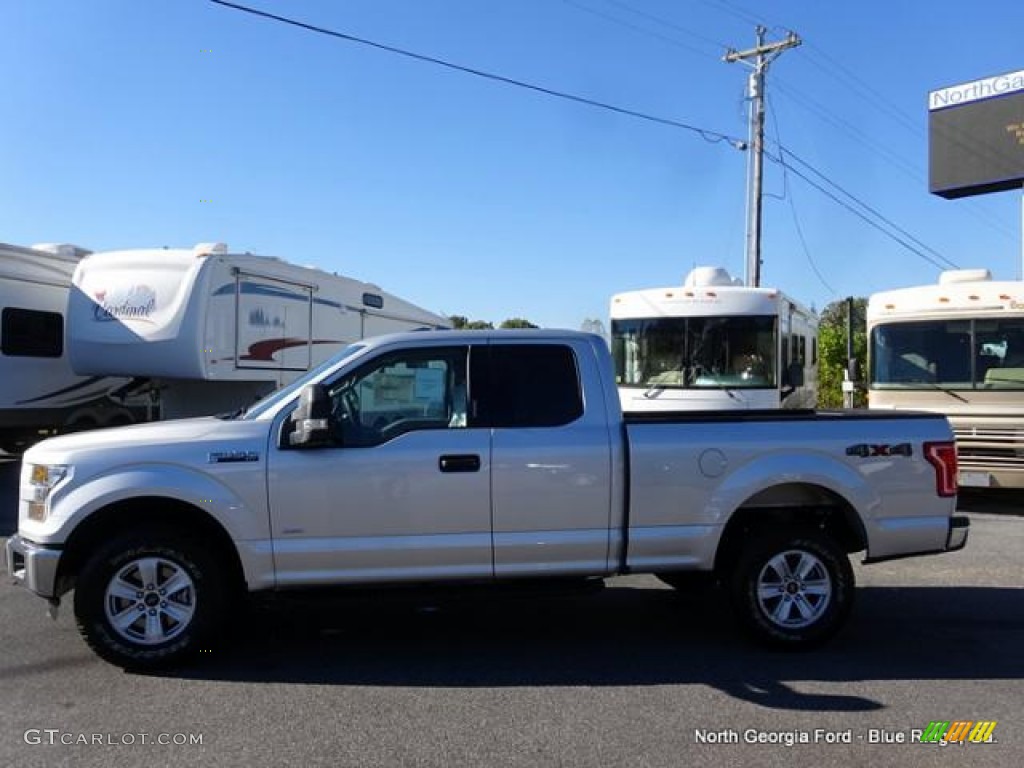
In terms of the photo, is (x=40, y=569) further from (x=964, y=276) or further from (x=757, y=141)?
(x=757, y=141)

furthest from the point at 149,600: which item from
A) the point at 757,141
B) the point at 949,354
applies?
the point at 757,141

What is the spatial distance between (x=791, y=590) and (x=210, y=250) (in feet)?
30.5

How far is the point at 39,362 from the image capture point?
14.1 m

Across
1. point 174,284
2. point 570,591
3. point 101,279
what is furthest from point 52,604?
point 101,279

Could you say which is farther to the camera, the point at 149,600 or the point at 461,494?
the point at 461,494

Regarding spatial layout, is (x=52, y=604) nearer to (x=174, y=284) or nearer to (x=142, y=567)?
(x=142, y=567)

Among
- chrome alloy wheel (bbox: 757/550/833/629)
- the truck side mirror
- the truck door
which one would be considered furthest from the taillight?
the truck side mirror

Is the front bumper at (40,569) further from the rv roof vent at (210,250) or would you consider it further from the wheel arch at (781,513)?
the rv roof vent at (210,250)

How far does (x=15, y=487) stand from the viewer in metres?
12.9

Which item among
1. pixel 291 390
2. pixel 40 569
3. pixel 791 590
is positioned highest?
pixel 291 390

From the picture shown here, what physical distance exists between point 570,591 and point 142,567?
8.06ft

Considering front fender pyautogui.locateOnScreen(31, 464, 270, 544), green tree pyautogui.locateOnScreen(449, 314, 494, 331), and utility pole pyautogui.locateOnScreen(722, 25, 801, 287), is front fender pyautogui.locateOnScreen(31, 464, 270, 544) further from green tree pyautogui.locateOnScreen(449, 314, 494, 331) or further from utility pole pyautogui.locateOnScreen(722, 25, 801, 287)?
utility pole pyautogui.locateOnScreen(722, 25, 801, 287)

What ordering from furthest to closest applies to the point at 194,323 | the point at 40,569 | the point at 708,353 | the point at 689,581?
the point at 708,353, the point at 194,323, the point at 689,581, the point at 40,569

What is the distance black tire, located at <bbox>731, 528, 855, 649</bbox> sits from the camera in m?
5.50
